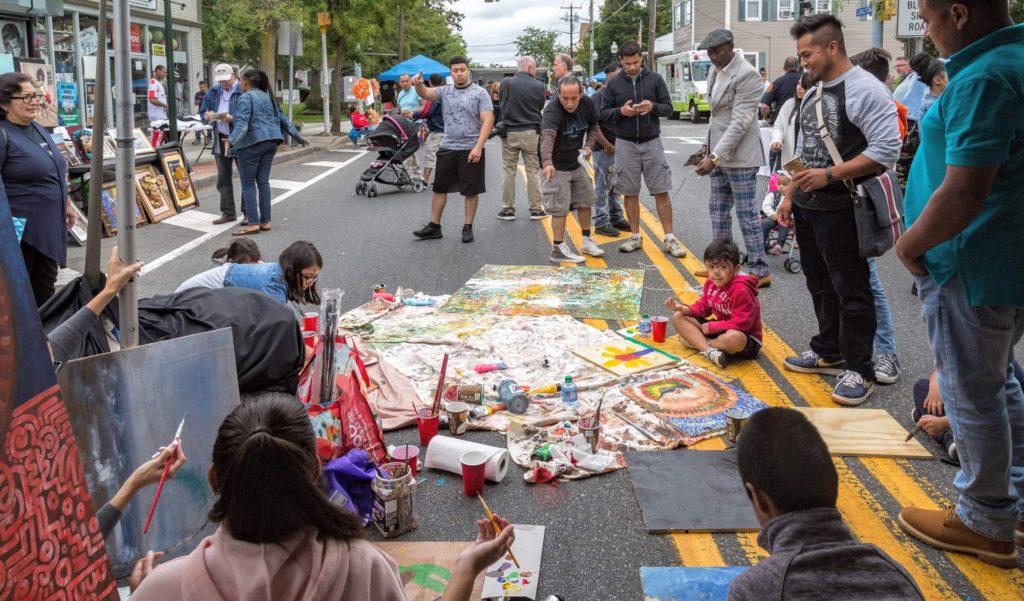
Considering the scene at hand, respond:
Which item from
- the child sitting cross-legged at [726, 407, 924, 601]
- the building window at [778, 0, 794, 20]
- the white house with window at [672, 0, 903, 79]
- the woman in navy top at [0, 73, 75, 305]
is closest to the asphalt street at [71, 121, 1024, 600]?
the child sitting cross-legged at [726, 407, 924, 601]

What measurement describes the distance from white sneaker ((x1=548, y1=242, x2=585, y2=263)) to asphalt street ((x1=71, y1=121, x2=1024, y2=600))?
0.59 ft

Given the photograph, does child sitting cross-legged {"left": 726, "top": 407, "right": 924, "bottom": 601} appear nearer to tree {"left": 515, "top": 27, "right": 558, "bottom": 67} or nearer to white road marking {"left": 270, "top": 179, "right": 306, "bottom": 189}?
white road marking {"left": 270, "top": 179, "right": 306, "bottom": 189}

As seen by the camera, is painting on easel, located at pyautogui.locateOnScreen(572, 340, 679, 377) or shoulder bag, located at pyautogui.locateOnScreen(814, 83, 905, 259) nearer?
shoulder bag, located at pyautogui.locateOnScreen(814, 83, 905, 259)

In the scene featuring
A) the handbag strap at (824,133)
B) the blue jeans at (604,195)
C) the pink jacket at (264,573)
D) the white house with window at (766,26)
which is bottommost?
the pink jacket at (264,573)

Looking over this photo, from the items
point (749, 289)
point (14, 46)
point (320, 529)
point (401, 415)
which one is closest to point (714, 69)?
point (749, 289)

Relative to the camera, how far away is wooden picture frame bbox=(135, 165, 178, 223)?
456 inches

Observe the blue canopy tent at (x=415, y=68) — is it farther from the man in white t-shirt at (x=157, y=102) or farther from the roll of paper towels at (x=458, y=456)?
the roll of paper towels at (x=458, y=456)

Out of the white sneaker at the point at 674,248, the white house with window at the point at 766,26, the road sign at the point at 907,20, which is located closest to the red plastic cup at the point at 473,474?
the white sneaker at the point at 674,248

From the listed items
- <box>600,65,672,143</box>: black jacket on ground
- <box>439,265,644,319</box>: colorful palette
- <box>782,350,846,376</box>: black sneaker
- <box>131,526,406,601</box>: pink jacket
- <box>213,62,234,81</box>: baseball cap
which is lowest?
<box>782,350,846,376</box>: black sneaker

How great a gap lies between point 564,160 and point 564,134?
254mm

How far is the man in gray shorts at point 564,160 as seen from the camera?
870 cm

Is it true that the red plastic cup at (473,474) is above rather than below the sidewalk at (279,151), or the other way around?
below

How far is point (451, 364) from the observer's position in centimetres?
576

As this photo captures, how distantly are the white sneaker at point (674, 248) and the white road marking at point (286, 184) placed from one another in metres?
8.24
